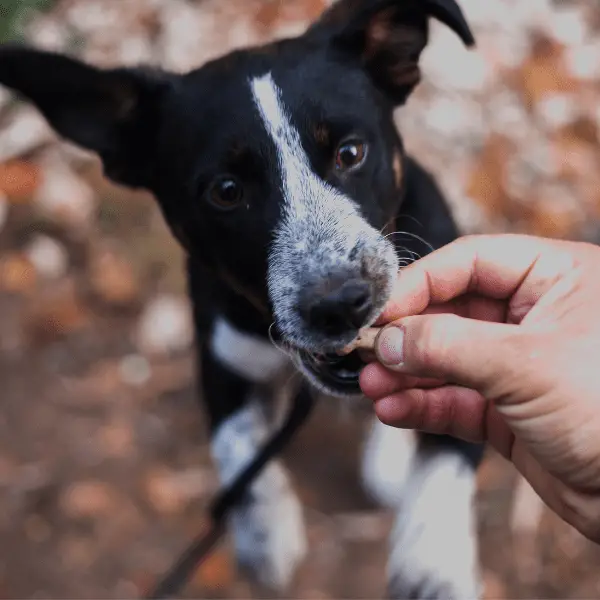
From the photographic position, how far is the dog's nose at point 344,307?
1.93 metres

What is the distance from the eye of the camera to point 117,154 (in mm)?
2525

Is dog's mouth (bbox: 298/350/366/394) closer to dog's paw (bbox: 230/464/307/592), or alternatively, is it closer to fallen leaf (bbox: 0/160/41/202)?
dog's paw (bbox: 230/464/307/592)

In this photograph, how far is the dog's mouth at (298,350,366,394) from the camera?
7.22ft

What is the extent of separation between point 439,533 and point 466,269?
103 cm

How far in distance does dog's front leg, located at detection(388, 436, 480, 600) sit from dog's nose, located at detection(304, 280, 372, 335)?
905 mm

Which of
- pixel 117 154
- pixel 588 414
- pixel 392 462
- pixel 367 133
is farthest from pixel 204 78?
pixel 392 462

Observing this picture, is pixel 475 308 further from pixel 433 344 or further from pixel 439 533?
pixel 439 533

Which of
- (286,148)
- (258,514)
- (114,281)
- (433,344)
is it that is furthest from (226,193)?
(114,281)

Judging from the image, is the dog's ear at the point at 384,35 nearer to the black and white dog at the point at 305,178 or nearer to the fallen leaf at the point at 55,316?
the black and white dog at the point at 305,178

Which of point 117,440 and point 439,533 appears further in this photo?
point 117,440

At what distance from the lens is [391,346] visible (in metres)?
1.81

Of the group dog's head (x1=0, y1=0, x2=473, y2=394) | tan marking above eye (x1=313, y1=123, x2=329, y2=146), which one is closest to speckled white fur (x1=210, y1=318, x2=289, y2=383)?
dog's head (x1=0, y1=0, x2=473, y2=394)

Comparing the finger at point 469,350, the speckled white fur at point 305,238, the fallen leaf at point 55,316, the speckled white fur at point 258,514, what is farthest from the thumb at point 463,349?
the fallen leaf at point 55,316

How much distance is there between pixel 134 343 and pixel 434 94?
7.47 ft
